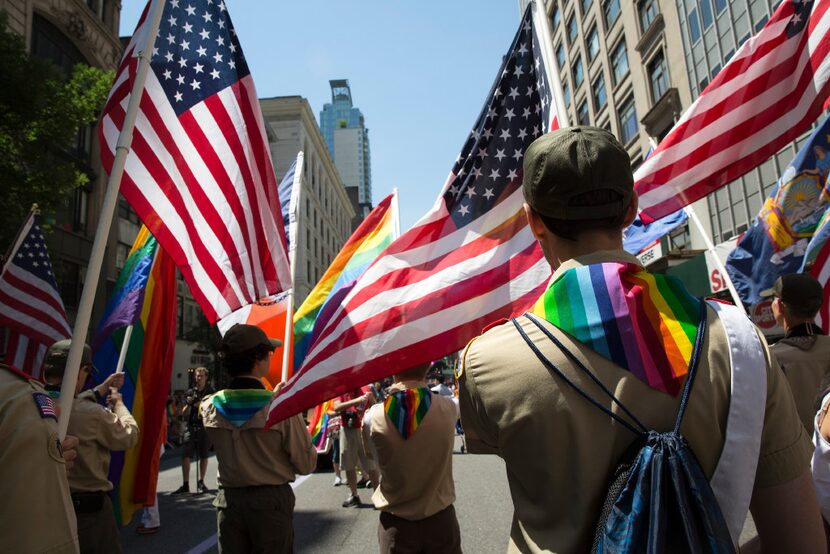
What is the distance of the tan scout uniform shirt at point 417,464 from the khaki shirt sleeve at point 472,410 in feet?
7.76

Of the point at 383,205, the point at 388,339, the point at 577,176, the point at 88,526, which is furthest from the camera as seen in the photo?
the point at 383,205

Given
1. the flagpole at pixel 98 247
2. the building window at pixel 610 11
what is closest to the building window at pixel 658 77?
the building window at pixel 610 11

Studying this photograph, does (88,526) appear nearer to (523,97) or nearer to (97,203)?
(523,97)

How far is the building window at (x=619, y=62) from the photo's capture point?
25.0m

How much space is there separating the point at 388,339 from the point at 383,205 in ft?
10.9

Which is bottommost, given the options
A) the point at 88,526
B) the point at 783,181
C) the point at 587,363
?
the point at 88,526

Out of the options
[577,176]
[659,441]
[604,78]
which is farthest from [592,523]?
[604,78]

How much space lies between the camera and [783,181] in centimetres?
518

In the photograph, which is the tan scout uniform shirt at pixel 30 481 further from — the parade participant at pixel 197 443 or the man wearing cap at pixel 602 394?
the parade participant at pixel 197 443

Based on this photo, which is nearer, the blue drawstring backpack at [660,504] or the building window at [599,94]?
the blue drawstring backpack at [660,504]

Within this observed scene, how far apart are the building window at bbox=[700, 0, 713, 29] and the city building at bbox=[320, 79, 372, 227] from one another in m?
125

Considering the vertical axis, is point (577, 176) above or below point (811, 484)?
above

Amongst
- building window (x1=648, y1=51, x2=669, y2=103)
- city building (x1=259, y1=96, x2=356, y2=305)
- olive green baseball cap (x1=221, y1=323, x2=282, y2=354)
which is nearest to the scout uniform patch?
olive green baseball cap (x1=221, y1=323, x2=282, y2=354)

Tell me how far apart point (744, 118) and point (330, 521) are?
6.13 metres
